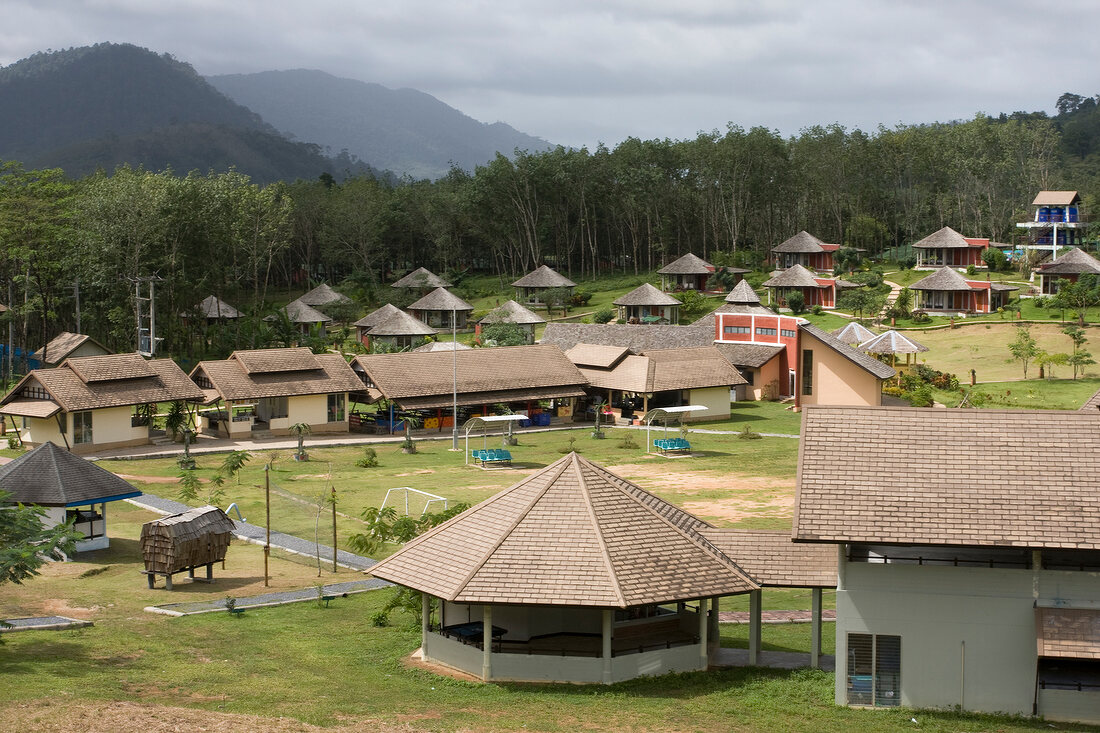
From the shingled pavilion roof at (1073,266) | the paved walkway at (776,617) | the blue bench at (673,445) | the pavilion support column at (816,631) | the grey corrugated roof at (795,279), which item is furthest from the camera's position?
the grey corrugated roof at (795,279)

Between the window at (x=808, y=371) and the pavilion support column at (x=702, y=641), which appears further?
the window at (x=808, y=371)

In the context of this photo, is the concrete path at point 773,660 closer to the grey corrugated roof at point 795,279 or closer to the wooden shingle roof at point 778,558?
the wooden shingle roof at point 778,558

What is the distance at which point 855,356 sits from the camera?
173ft

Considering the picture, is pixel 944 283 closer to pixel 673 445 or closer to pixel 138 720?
pixel 673 445

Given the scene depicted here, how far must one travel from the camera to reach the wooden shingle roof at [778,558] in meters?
→ 20.1

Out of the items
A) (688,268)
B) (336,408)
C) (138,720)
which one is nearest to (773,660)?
(138,720)

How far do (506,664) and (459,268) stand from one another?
85.1 metres

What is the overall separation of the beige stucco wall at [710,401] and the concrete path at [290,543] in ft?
85.0

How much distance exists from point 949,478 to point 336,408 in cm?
3721

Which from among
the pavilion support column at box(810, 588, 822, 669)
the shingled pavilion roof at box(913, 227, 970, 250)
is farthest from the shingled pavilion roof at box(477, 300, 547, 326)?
the pavilion support column at box(810, 588, 822, 669)

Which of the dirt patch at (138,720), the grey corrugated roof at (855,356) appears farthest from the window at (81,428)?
the dirt patch at (138,720)

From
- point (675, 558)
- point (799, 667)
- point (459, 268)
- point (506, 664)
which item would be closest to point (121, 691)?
point (506, 664)

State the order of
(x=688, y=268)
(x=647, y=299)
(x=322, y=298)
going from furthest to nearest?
(x=322, y=298) < (x=688, y=268) < (x=647, y=299)

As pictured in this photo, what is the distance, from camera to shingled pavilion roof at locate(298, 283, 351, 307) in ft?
274
